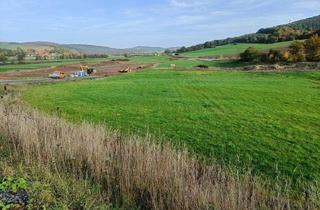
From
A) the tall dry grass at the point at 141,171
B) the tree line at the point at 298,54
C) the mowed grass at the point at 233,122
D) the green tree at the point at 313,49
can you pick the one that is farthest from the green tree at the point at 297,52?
the tall dry grass at the point at 141,171

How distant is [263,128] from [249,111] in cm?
522

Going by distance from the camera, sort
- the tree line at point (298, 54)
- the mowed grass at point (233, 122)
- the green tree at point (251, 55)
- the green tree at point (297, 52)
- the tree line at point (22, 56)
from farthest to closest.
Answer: the tree line at point (22, 56) → the green tree at point (251, 55) → the tree line at point (298, 54) → the green tree at point (297, 52) → the mowed grass at point (233, 122)

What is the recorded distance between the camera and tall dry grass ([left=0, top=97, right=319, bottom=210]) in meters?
6.75

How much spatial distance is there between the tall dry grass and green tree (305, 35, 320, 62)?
67.4 m

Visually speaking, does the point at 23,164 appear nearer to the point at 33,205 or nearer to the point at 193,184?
the point at 33,205

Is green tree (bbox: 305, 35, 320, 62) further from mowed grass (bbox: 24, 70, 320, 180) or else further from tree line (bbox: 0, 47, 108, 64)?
tree line (bbox: 0, 47, 108, 64)

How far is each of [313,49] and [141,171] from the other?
71.9 metres

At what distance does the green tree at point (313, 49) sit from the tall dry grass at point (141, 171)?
67373 millimetres

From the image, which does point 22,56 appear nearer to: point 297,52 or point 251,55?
point 251,55

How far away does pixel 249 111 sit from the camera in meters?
22.2

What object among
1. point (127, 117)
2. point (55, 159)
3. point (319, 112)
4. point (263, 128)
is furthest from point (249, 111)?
point (55, 159)

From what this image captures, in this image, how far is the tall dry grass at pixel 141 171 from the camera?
6.75 metres

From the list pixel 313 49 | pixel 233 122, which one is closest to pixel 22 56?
pixel 313 49

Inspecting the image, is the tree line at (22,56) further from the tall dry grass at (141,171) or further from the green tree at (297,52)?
the tall dry grass at (141,171)
